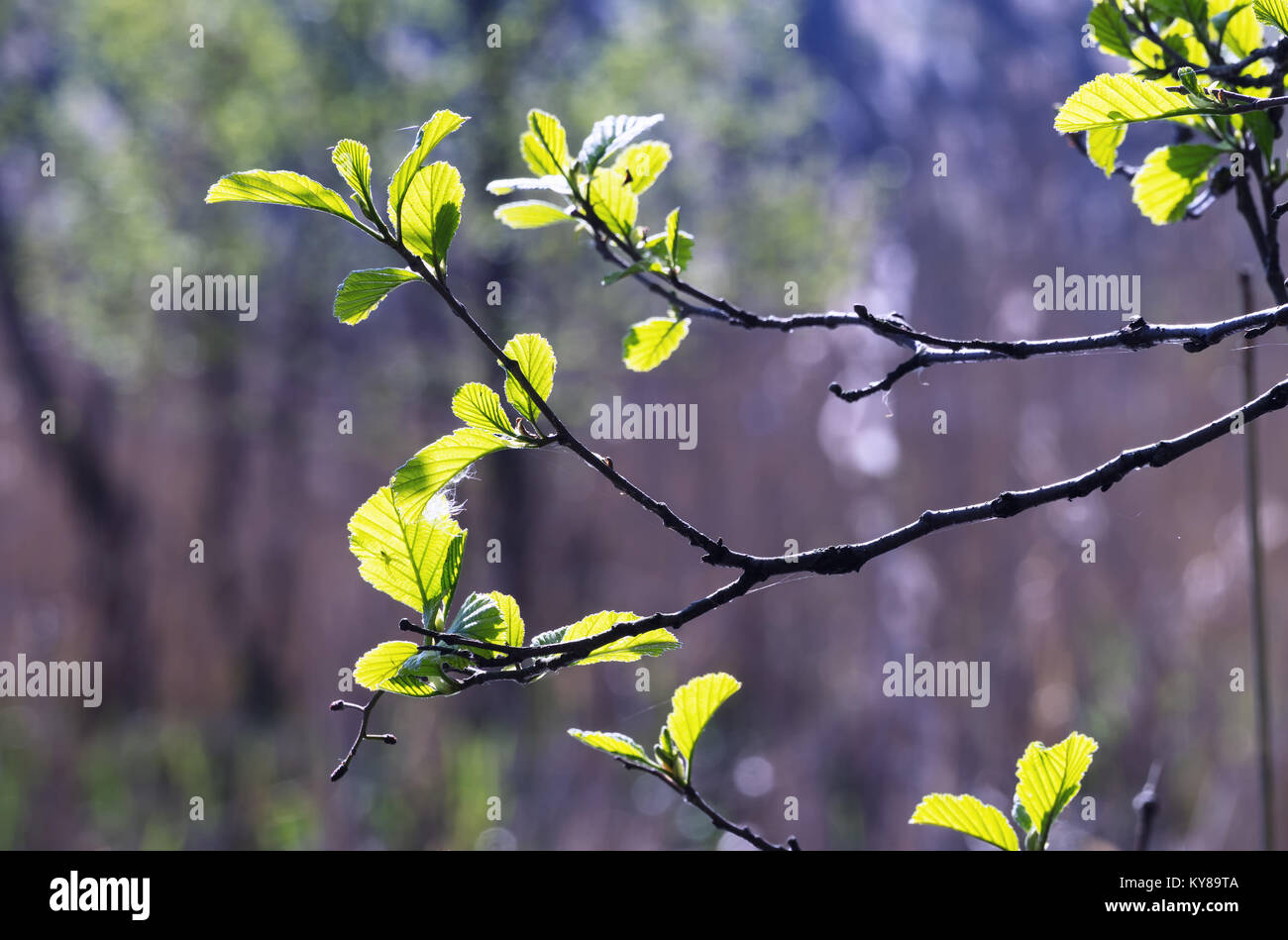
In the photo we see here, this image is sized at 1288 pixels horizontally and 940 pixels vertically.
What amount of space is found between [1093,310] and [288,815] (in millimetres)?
2087

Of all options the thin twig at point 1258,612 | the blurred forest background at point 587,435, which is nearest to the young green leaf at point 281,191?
the thin twig at point 1258,612

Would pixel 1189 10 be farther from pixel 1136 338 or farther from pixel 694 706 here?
pixel 694 706

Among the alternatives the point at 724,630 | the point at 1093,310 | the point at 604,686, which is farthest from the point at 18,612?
the point at 1093,310

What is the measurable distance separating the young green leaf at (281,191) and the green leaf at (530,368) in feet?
0.20

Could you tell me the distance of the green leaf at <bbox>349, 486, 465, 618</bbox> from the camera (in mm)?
323

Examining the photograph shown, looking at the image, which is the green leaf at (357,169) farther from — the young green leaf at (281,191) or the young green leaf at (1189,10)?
the young green leaf at (1189,10)

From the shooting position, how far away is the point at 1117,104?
0.30 meters

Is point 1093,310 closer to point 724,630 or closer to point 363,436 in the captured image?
point 724,630

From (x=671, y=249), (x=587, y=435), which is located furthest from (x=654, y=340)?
(x=587, y=435)

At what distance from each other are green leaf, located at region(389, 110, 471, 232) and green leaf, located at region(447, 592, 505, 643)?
0.12 m

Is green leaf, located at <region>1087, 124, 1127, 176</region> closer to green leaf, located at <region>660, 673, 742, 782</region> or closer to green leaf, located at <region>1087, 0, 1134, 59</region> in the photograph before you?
green leaf, located at <region>1087, 0, 1134, 59</region>

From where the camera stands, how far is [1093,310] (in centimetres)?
239

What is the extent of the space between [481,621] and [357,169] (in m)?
0.14

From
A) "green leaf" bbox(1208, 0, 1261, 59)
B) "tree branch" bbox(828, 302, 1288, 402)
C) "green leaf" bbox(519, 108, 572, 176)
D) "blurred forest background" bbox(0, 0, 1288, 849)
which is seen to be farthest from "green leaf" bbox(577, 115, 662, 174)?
"blurred forest background" bbox(0, 0, 1288, 849)
